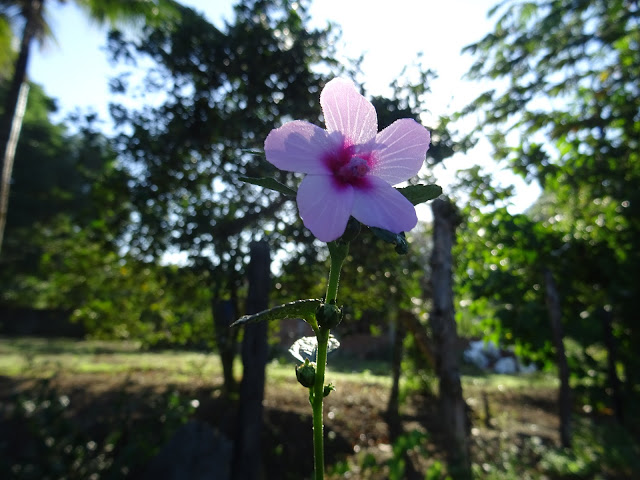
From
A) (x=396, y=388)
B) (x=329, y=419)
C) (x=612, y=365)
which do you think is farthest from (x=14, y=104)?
(x=612, y=365)

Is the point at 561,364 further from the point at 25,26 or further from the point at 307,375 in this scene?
the point at 25,26

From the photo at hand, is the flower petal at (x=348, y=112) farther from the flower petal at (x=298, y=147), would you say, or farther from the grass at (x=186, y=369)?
the grass at (x=186, y=369)

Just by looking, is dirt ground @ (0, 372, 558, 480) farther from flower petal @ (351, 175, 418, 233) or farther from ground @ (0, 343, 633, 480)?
flower petal @ (351, 175, 418, 233)

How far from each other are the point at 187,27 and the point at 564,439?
5.95 m

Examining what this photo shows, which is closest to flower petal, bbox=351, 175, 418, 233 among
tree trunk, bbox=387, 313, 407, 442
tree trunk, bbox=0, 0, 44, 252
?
tree trunk, bbox=387, 313, 407, 442

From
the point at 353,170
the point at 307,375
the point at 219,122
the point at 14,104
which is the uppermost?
the point at 14,104

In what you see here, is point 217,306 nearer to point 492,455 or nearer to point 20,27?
point 492,455

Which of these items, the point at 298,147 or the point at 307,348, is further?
the point at 307,348

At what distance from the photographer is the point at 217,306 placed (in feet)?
15.1

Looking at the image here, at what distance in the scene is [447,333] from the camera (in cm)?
324

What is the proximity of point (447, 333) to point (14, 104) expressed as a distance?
8.19 metres

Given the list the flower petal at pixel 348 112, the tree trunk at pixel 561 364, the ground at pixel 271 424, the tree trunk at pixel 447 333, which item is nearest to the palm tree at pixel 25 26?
the ground at pixel 271 424

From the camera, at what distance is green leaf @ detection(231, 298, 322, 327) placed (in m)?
0.46

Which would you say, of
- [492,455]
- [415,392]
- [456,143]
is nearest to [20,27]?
[456,143]
